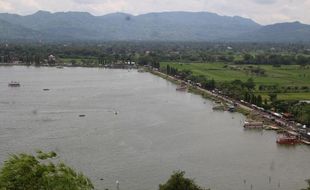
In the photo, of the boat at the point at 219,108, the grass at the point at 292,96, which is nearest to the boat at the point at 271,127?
the boat at the point at 219,108

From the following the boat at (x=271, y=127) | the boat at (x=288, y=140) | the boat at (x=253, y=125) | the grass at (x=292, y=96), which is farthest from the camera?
the grass at (x=292, y=96)

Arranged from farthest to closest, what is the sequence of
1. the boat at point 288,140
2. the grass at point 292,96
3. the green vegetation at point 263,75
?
the green vegetation at point 263,75
the grass at point 292,96
the boat at point 288,140

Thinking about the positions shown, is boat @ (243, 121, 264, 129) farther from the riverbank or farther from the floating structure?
the floating structure

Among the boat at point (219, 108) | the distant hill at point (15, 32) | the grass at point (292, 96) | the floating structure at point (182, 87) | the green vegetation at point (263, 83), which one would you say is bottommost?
the boat at point (219, 108)

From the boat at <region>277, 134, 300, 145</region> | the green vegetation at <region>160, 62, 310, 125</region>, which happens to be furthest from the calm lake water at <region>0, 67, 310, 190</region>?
the green vegetation at <region>160, 62, 310, 125</region>

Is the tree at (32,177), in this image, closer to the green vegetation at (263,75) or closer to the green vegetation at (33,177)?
the green vegetation at (33,177)

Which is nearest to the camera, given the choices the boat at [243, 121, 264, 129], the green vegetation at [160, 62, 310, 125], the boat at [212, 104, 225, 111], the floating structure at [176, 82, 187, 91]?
the boat at [243, 121, 264, 129]

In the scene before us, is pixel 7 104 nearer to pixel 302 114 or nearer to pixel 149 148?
pixel 149 148

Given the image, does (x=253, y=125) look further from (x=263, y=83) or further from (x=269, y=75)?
(x=269, y=75)
